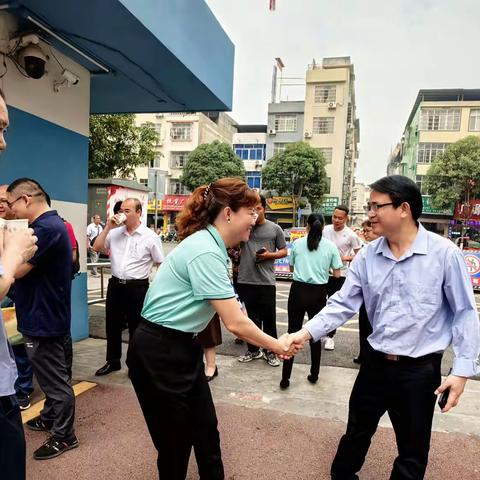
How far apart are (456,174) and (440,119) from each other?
10444mm

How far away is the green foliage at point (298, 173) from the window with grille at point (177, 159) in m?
9.78

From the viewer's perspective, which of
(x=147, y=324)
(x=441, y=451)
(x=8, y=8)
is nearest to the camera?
(x=147, y=324)

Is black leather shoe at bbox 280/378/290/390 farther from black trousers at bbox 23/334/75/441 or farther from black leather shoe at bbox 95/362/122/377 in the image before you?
black trousers at bbox 23/334/75/441

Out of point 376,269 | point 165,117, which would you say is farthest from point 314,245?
point 165,117

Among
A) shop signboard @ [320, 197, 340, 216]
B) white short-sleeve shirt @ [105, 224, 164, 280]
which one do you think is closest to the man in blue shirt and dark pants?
white short-sleeve shirt @ [105, 224, 164, 280]

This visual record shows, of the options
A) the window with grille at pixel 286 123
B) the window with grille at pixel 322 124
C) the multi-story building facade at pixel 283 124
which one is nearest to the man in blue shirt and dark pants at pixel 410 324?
the window with grille at pixel 322 124

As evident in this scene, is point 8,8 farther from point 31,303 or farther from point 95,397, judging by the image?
point 95,397

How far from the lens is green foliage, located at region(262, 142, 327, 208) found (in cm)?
2944

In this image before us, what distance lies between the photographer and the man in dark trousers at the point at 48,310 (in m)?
2.64

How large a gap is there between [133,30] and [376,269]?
3005 millimetres

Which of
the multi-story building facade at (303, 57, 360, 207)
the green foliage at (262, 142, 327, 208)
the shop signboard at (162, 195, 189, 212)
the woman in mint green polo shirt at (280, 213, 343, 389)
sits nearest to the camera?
the woman in mint green polo shirt at (280, 213, 343, 389)

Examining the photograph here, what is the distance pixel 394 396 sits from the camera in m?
2.06

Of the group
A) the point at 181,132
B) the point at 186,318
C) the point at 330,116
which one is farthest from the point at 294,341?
the point at 181,132

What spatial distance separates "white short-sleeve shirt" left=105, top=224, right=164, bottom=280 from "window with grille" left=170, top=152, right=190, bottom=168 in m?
34.2
